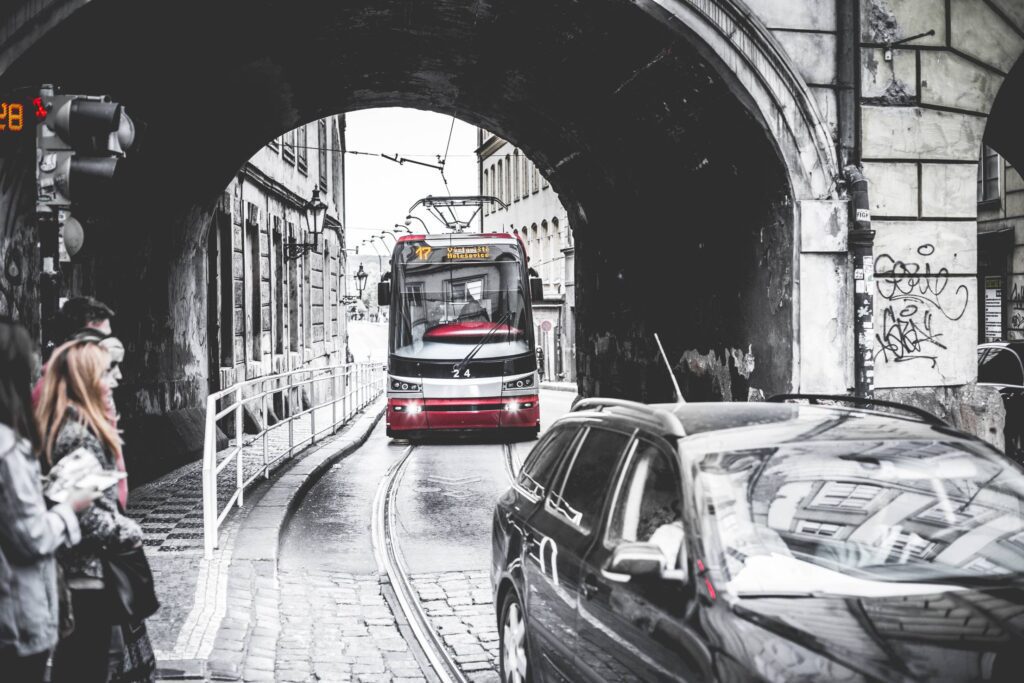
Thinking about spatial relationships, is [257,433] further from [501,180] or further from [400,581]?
[501,180]

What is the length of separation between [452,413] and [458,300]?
179 centimetres

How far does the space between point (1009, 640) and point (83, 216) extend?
35.9ft

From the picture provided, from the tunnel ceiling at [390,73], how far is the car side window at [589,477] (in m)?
6.13

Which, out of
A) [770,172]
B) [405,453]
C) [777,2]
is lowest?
[405,453]

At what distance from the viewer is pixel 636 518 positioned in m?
3.94

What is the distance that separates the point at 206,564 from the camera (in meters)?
7.56

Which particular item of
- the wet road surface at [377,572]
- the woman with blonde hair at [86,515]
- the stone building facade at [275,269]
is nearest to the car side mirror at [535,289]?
the wet road surface at [377,572]

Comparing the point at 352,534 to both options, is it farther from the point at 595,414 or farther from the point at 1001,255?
the point at 1001,255

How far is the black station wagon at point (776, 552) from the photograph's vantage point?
9.96 ft

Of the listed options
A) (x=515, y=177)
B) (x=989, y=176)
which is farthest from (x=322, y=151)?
(x=515, y=177)

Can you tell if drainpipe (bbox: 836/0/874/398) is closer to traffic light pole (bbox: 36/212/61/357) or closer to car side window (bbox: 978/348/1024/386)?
car side window (bbox: 978/348/1024/386)

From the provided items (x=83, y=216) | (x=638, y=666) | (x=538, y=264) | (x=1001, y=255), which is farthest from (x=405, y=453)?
(x=538, y=264)

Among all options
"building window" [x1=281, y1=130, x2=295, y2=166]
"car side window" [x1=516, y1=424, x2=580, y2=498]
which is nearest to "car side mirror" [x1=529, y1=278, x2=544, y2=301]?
"building window" [x1=281, y1=130, x2=295, y2=166]

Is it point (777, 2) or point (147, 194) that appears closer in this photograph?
point (777, 2)
